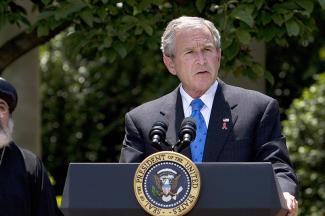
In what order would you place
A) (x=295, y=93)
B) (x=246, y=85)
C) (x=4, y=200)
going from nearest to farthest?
(x=4, y=200) < (x=246, y=85) < (x=295, y=93)

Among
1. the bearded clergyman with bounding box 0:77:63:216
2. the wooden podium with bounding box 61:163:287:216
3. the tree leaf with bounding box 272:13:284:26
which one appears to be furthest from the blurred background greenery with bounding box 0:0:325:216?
the wooden podium with bounding box 61:163:287:216

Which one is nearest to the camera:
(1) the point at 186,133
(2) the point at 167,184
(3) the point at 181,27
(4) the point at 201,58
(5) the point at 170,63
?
(2) the point at 167,184

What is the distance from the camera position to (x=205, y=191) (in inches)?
185

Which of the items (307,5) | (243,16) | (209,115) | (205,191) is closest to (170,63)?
(209,115)

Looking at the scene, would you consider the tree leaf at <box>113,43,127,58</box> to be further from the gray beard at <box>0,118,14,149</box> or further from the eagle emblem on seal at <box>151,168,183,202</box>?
the eagle emblem on seal at <box>151,168,183,202</box>

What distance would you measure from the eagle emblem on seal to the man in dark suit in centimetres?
58

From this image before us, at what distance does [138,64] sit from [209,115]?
11307 mm

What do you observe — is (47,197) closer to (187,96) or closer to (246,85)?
(187,96)

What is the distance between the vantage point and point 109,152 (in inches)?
683

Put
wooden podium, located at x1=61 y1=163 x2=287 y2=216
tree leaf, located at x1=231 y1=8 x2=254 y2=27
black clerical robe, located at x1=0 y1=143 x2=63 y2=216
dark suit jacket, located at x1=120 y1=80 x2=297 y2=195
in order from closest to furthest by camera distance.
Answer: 1. wooden podium, located at x1=61 y1=163 x2=287 y2=216
2. dark suit jacket, located at x1=120 y1=80 x2=297 y2=195
3. black clerical robe, located at x1=0 y1=143 x2=63 y2=216
4. tree leaf, located at x1=231 y1=8 x2=254 y2=27

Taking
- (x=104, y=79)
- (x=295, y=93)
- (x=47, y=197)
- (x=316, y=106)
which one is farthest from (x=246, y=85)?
(x=104, y=79)

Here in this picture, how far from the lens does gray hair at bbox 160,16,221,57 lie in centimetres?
541

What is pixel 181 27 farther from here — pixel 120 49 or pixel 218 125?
pixel 120 49

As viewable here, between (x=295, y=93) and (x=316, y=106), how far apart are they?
10.6ft
